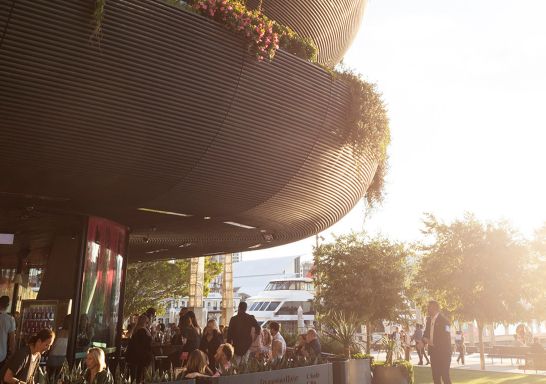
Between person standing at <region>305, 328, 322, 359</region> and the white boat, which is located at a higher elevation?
the white boat

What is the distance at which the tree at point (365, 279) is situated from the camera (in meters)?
22.0

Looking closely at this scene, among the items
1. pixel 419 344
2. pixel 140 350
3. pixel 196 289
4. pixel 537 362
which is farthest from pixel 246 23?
pixel 196 289

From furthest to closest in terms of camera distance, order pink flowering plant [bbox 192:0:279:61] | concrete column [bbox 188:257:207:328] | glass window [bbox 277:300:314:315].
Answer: glass window [bbox 277:300:314:315] → concrete column [bbox 188:257:207:328] → pink flowering plant [bbox 192:0:279:61]

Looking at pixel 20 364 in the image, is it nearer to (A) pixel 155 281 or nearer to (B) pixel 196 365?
(B) pixel 196 365

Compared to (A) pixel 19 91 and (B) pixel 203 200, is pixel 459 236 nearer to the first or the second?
(B) pixel 203 200

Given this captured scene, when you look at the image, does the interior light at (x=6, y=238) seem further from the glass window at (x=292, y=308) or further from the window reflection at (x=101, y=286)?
the glass window at (x=292, y=308)

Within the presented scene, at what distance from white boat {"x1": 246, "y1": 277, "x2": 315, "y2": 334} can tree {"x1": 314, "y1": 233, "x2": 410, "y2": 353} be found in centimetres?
2932

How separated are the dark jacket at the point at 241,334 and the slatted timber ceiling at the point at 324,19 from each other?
24.0 ft

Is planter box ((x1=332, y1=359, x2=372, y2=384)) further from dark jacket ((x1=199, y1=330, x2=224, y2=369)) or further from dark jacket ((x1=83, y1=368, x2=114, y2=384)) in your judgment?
dark jacket ((x1=83, y1=368, x2=114, y2=384))

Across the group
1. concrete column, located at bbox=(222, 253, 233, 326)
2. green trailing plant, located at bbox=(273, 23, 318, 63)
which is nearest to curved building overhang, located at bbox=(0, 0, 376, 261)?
green trailing plant, located at bbox=(273, 23, 318, 63)

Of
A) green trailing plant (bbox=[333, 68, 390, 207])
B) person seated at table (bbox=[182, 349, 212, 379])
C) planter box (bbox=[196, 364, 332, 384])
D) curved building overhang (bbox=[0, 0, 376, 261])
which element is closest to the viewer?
curved building overhang (bbox=[0, 0, 376, 261])

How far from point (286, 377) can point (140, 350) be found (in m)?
3.20

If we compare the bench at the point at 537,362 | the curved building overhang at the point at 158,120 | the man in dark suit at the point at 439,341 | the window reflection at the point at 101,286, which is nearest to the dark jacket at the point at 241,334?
the curved building overhang at the point at 158,120

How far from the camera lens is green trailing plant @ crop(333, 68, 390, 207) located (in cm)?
1047
